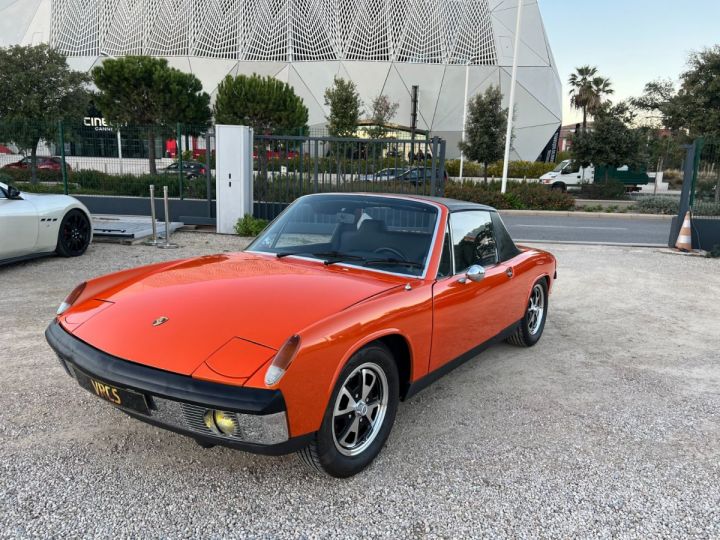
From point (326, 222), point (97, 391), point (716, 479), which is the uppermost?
point (326, 222)

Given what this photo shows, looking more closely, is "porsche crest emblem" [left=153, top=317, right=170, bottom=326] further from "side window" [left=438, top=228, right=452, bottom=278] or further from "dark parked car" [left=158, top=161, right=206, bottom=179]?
"dark parked car" [left=158, top=161, right=206, bottom=179]

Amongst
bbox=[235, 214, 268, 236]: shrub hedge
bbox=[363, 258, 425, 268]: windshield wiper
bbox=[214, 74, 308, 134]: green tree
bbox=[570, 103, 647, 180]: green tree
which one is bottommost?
bbox=[235, 214, 268, 236]: shrub hedge

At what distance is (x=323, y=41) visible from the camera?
45.8 m

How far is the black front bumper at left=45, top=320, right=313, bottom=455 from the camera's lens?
212cm

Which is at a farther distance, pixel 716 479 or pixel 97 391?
pixel 716 479

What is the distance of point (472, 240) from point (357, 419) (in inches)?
68.9

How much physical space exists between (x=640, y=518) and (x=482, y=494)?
2.36ft

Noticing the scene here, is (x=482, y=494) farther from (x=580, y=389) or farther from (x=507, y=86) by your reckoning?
(x=507, y=86)

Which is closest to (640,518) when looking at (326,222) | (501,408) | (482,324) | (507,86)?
(501,408)

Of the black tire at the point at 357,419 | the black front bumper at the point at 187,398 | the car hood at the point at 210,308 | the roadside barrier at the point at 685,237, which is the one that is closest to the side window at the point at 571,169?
the roadside barrier at the point at 685,237

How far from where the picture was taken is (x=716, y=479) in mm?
2797

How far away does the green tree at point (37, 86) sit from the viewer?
21.7 meters

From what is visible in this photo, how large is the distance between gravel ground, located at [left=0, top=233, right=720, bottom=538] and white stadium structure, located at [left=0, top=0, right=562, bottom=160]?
4334 cm

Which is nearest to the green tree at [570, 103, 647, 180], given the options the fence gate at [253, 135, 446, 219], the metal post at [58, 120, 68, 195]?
the fence gate at [253, 135, 446, 219]
